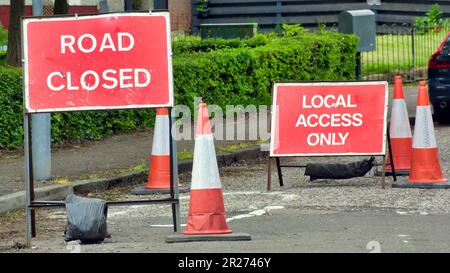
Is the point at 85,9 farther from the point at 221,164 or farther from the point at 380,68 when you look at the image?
the point at 221,164

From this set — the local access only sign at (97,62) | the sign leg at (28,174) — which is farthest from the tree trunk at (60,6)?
the sign leg at (28,174)

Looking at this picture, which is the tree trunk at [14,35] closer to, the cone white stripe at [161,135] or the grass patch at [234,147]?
the grass patch at [234,147]

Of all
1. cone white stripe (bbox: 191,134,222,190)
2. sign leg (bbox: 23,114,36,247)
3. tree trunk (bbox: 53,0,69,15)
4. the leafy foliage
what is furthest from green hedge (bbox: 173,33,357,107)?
cone white stripe (bbox: 191,134,222,190)

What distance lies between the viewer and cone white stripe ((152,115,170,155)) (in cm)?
1245

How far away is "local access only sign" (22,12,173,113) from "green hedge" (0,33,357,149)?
5.20 m

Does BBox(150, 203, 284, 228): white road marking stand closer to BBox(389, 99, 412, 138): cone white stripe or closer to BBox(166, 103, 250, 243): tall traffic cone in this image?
BBox(166, 103, 250, 243): tall traffic cone

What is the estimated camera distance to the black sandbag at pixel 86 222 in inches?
361

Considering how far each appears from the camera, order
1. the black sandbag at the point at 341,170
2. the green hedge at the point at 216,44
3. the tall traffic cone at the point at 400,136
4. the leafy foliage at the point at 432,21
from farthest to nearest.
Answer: the leafy foliage at the point at 432,21 < the green hedge at the point at 216,44 < the tall traffic cone at the point at 400,136 < the black sandbag at the point at 341,170

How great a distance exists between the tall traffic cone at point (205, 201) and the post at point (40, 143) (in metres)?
3.76

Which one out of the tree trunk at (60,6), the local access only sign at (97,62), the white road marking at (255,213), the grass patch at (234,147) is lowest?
the white road marking at (255,213)

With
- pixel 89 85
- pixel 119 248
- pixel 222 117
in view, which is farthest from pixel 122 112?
pixel 119 248

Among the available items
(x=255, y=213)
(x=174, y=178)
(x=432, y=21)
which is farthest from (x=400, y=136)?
(x=432, y=21)

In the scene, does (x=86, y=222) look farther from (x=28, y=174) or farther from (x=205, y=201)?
(x=205, y=201)

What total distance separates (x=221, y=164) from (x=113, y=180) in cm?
203
